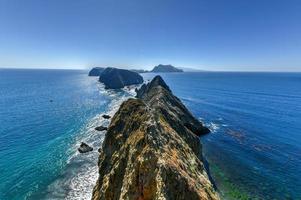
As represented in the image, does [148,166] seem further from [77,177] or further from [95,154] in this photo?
[95,154]

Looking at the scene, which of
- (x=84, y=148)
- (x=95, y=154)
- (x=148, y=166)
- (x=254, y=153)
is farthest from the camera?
(x=84, y=148)

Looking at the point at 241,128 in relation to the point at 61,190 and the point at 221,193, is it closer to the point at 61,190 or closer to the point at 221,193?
the point at 221,193

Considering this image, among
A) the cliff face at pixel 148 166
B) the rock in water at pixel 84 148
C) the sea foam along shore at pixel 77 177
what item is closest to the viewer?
the cliff face at pixel 148 166

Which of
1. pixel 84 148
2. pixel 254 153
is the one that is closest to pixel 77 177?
pixel 84 148

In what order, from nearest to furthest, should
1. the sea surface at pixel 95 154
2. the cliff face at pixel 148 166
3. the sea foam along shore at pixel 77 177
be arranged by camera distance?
the cliff face at pixel 148 166 < the sea foam along shore at pixel 77 177 < the sea surface at pixel 95 154

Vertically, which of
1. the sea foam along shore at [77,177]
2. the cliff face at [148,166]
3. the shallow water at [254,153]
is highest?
the cliff face at [148,166]

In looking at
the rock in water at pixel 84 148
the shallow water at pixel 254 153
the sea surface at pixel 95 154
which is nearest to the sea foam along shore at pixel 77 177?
the sea surface at pixel 95 154

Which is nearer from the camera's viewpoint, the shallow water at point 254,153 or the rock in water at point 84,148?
the shallow water at point 254,153

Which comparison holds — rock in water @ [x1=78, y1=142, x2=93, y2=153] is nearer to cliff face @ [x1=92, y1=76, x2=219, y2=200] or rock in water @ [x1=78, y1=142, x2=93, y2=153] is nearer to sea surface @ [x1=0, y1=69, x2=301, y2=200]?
sea surface @ [x1=0, y1=69, x2=301, y2=200]

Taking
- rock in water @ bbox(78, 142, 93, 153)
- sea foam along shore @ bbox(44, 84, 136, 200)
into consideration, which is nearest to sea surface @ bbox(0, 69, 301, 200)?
sea foam along shore @ bbox(44, 84, 136, 200)

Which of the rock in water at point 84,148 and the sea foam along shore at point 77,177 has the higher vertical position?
the rock in water at point 84,148

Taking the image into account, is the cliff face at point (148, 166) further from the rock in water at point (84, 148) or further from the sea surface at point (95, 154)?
the rock in water at point (84, 148)
